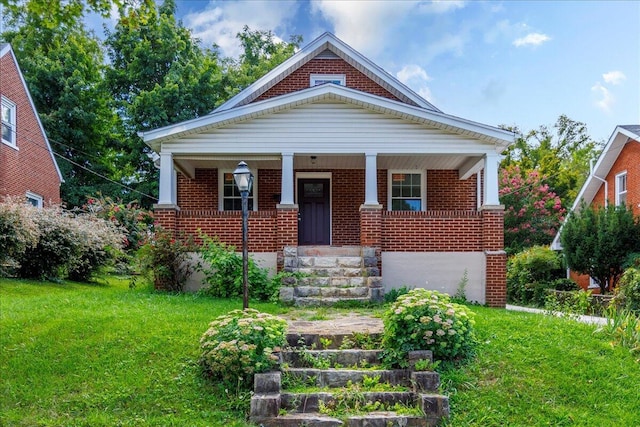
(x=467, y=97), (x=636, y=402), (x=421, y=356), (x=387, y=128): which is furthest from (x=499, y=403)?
(x=467, y=97)

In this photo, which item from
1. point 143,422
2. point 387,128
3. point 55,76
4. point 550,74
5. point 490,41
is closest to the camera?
point 143,422

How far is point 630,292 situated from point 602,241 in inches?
129

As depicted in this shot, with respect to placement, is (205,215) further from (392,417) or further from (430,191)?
(392,417)

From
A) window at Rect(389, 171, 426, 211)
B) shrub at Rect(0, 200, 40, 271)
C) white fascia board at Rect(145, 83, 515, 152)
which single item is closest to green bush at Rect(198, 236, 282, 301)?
white fascia board at Rect(145, 83, 515, 152)

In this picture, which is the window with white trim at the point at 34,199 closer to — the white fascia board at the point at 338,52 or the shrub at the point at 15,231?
the shrub at the point at 15,231

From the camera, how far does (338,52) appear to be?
14094 mm

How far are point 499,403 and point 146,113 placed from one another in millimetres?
23495

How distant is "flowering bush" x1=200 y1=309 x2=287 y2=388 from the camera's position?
18.2 feet

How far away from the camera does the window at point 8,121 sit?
17.0 metres

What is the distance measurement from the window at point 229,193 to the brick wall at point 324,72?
2331 mm

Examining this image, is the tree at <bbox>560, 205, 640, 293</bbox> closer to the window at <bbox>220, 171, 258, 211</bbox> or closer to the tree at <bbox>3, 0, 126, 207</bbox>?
the window at <bbox>220, 171, 258, 211</bbox>

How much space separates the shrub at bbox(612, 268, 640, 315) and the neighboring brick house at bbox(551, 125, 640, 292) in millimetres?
3829

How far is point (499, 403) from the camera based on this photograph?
5.45 metres

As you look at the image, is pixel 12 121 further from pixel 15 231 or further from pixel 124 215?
pixel 15 231
